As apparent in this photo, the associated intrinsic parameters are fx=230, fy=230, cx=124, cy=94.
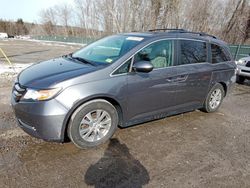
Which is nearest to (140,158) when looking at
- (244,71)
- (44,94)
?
(44,94)

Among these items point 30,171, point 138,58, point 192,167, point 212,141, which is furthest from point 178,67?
point 30,171

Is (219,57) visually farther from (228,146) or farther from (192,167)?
(192,167)

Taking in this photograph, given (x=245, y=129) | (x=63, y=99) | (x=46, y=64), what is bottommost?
(x=245, y=129)

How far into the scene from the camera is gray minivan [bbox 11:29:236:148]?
10.2 ft

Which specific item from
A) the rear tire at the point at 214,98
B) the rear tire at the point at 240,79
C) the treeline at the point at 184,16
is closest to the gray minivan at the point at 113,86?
the rear tire at the point at 214,98

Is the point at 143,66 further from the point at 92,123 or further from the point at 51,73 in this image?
the point at 51,73

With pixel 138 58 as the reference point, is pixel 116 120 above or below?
below

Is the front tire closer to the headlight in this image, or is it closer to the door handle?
the headlight

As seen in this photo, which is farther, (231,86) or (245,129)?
(231,86)

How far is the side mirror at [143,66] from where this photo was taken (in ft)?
11.7

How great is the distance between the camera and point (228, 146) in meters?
3.76

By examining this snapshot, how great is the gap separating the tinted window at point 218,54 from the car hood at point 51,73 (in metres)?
2.78

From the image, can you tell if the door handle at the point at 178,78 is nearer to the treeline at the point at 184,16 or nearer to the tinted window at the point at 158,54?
the tinted window at the point at 158,54

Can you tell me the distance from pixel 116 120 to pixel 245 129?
2628 mm
